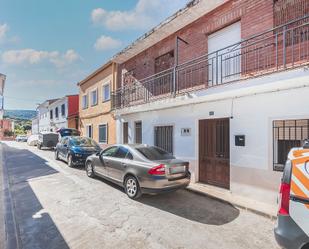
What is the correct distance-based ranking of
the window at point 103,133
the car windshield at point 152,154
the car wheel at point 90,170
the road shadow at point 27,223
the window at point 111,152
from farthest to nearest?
the window at point 103,133 → the car wheel at point 90,170 → the window at point 111,152 → the car windshield at point 152,154 → the road shadow at point 27,223

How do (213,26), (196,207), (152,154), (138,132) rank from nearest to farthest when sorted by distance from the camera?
(196,207), (152,154), (213,26), (138,132)

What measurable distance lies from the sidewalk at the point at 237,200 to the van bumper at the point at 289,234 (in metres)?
2.47

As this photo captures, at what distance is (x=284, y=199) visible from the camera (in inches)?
101

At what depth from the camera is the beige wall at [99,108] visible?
13377mm

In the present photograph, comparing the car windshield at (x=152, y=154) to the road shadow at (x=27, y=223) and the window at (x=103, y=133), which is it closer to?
the road shadow at (x=27, y=223)

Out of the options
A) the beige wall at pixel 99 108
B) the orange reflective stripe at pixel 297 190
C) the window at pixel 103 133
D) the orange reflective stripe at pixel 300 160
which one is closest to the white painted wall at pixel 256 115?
the orange reflective stripe at pixel 300 160

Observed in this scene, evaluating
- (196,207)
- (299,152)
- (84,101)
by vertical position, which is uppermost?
(84,101)

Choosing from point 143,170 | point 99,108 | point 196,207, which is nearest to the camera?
point 196,207

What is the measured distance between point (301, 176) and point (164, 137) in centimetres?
688

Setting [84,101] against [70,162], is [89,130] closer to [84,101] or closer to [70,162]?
[84,101]

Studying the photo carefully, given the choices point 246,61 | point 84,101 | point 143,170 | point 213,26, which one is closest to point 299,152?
point 143,170

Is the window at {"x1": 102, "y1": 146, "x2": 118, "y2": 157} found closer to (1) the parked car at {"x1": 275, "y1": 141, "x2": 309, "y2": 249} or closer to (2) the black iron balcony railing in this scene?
(2) the black iron balcony railing

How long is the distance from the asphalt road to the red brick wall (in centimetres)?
524

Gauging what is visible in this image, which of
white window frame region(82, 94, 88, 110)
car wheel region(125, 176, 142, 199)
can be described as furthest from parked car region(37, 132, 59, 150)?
car wheel region(125, 176, 142, 199)
